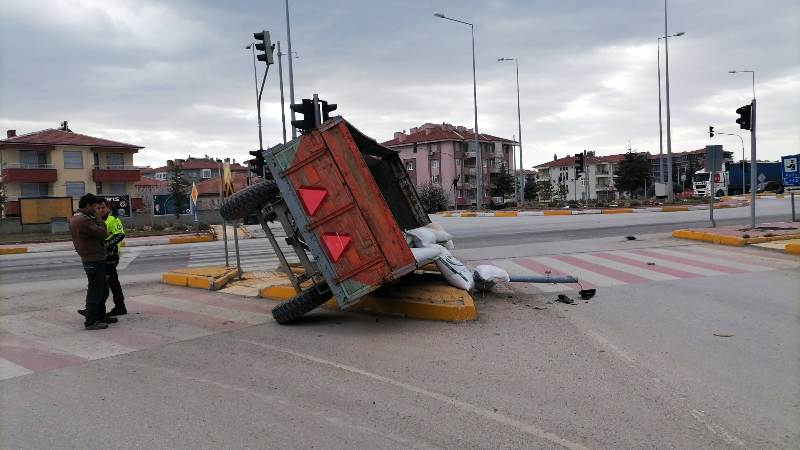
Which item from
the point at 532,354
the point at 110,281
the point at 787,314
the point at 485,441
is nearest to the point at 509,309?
the point at 532,354

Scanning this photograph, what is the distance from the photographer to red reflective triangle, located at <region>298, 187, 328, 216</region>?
6.42 metres

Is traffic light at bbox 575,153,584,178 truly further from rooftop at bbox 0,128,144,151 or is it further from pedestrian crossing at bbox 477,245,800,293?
rooftop at bbox 0,128,144,151

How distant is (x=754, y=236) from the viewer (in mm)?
13930

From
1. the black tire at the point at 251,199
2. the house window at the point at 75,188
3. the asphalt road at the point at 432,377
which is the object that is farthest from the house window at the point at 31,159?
the black tire at the point at 251,199

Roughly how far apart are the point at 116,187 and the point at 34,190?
7079mm

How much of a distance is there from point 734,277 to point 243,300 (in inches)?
321

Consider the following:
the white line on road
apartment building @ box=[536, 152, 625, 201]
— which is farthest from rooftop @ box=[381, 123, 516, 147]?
the white line on road

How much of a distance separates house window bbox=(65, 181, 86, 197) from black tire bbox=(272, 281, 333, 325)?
55257 mm

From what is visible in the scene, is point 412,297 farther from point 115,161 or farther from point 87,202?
point 115,161

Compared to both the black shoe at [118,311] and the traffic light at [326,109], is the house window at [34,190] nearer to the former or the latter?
the black shoe at [118,311]

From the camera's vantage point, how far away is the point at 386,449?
11.6ft

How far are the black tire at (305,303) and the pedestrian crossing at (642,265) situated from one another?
371 cm

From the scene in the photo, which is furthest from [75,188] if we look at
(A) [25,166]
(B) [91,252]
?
(B) [91,252]

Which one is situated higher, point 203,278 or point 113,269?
point 113,269
